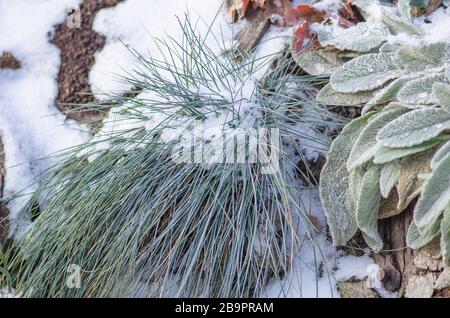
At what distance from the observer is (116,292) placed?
1961 millimetres

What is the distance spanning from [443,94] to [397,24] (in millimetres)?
466

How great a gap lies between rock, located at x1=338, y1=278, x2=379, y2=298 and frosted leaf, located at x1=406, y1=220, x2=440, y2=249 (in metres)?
0.20

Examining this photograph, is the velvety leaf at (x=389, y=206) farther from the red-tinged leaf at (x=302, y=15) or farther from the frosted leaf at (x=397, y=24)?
the red-tinged leaf at (x=302, y=15)

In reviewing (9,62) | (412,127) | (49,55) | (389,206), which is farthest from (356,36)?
(9,62)

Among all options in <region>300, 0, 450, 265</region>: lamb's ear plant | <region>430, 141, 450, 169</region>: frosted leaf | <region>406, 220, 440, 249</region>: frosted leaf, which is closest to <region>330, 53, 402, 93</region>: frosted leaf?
<region>300, 0, 450, 265</region>: lamb's ear plant

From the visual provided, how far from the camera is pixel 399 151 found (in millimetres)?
1900

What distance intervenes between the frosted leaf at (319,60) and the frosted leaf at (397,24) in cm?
20

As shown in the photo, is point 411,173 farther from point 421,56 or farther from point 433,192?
point 421,56

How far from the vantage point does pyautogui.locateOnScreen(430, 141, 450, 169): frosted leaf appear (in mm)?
1825

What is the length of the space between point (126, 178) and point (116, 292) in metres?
0.38

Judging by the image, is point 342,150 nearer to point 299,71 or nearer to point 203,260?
point 299,71

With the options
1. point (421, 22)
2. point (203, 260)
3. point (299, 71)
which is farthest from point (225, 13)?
point (203, 260)

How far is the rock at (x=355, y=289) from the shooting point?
201cm
